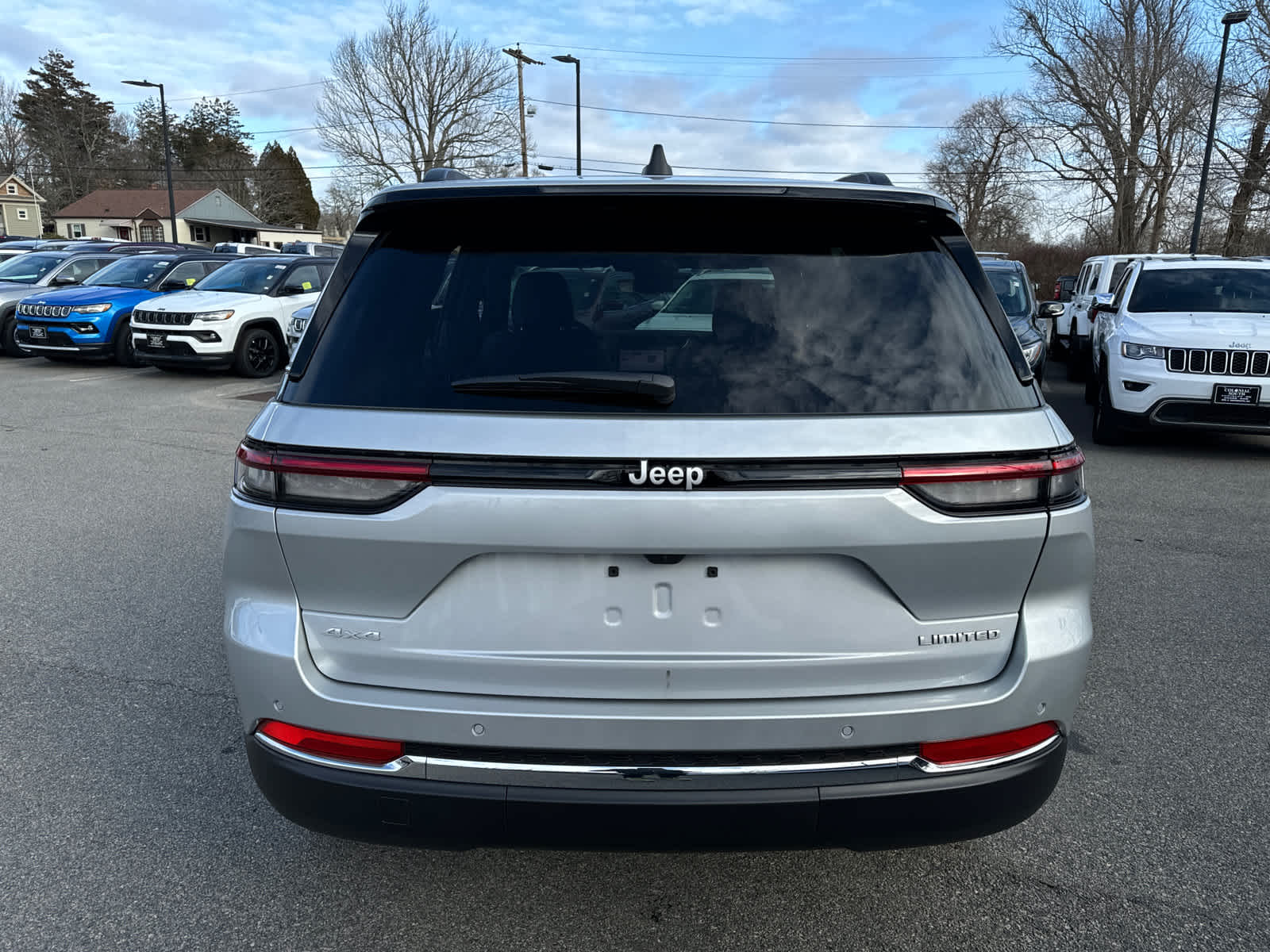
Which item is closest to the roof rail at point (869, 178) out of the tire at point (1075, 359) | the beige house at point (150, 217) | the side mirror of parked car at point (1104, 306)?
the side mirror of parked car at point (1104, 306)

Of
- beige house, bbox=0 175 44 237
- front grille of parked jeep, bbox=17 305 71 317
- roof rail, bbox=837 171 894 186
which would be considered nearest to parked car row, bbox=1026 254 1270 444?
roof rail, bbox=837 171 894 186

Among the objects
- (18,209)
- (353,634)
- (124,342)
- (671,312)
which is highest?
(18,209)

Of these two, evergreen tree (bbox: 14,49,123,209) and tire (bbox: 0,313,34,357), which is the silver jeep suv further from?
evergreen tree (bbox: 14,49,123,209)

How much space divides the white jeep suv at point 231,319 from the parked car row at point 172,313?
0.04 feet

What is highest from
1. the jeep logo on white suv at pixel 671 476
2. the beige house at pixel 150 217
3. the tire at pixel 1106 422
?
the beige house at pixel 150 217

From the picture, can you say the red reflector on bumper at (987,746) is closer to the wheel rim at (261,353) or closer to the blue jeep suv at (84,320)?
the wheel rim at (261,353)

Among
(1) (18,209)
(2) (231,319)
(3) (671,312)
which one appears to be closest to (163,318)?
(2) (231,319)

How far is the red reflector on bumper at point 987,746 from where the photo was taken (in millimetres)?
2037

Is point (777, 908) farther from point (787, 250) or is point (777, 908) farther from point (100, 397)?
point (100, 397)

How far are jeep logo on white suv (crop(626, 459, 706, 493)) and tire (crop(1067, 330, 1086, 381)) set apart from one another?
570 inches

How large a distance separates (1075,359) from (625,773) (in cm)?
1515

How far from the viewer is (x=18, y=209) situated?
271 ft

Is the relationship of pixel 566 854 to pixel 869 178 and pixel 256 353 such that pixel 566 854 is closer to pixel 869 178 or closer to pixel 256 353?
pixel 869 178

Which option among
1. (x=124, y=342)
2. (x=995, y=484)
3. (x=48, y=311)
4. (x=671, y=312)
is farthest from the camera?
(x=124, y=342)
